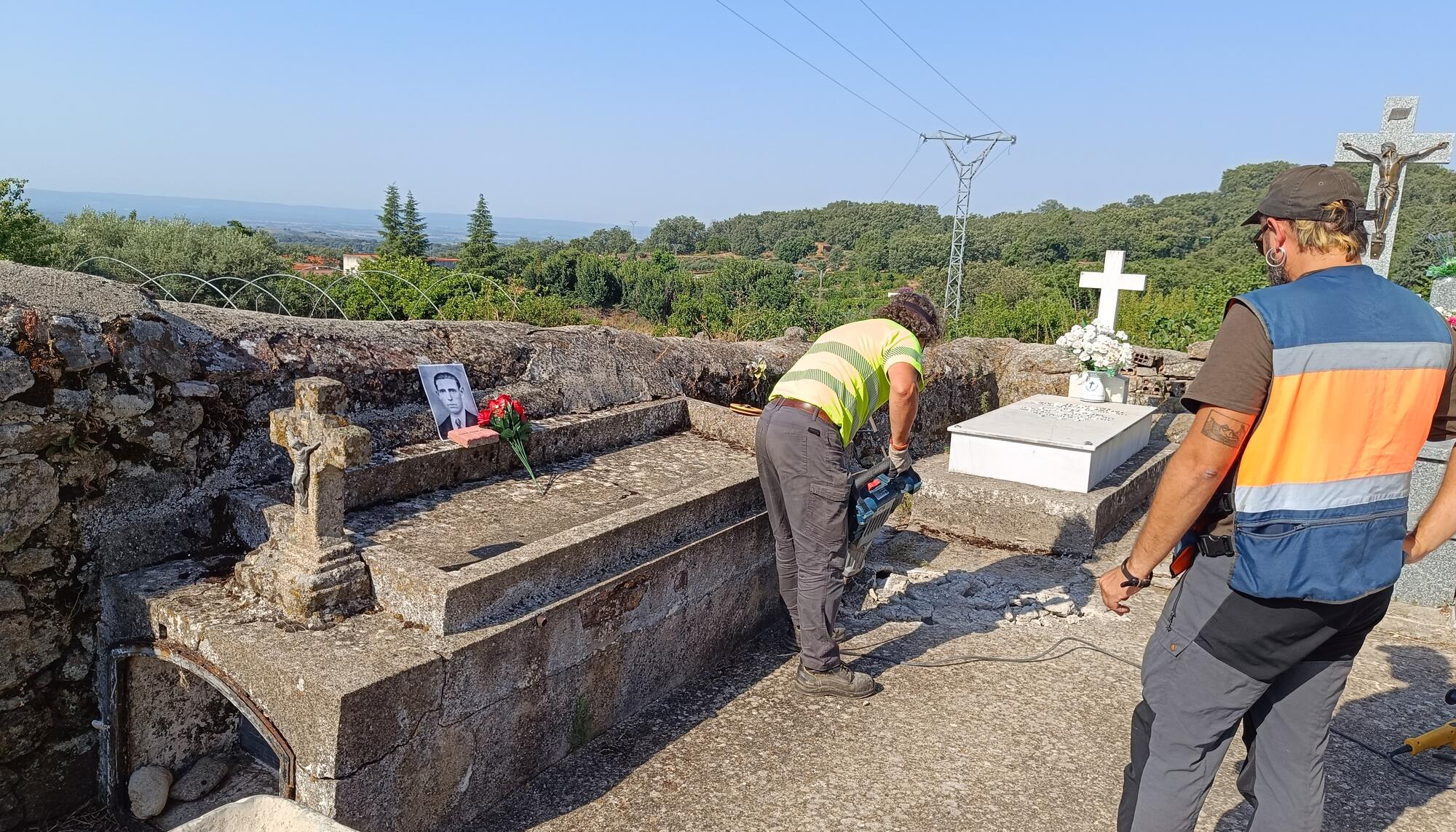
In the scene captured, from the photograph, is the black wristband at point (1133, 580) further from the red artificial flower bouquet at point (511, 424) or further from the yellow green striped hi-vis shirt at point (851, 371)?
the red artificial flower bouquet at point (511, 424)

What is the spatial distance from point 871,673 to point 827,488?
970 mm

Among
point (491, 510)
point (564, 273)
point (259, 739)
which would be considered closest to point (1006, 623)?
point (491, 510)

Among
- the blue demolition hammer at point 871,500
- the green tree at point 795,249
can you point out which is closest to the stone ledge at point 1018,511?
the blue demolition hammer at point 871,500

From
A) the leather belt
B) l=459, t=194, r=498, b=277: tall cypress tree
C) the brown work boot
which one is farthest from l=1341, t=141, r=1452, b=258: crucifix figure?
l=459, t=194, r=498, b=277: tall cypress tree

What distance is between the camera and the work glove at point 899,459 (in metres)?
3.74

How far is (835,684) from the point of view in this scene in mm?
3551

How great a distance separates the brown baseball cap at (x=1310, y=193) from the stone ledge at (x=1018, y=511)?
137 inches

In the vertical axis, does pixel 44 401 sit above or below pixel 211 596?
above

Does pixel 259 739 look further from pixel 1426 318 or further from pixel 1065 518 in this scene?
pixel 1065 518

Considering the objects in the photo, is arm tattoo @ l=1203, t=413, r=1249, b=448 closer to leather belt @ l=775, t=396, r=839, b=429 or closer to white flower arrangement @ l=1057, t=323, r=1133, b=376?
leather belt @ l=775, t=396, r=839, b=429

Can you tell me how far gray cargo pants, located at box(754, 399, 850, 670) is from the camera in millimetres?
3438

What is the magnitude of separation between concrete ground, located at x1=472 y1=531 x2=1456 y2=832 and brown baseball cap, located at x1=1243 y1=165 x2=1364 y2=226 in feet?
6.31

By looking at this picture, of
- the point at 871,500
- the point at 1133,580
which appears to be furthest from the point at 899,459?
the point at 1133,580

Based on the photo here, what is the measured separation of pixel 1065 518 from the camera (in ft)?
17.9
